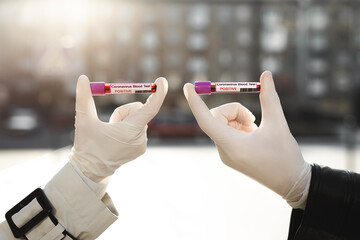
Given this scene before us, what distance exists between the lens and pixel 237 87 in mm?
1604

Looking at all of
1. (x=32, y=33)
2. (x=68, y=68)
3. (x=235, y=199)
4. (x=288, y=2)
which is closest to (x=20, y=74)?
(x=32, y=33)

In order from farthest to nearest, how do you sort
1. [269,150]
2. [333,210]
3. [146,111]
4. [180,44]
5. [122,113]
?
[180,44], [122,113], [146,111], [269,150], [333,210]

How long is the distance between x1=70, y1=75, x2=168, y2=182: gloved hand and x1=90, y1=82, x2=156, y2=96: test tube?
0.08 feet

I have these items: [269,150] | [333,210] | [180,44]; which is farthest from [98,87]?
[180,44]

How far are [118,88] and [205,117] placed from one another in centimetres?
34

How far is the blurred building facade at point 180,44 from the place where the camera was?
3503cm

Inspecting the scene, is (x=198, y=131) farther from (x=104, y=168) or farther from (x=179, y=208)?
(x=104, y=168)

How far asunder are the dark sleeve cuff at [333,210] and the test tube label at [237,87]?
0.42 meters

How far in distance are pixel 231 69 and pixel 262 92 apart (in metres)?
38.0

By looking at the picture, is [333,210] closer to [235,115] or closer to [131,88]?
[235,115]

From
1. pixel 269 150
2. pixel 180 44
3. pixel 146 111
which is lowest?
pixel 180 44

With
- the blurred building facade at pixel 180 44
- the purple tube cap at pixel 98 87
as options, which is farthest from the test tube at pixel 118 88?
the blurred building facade at pixel 180 44

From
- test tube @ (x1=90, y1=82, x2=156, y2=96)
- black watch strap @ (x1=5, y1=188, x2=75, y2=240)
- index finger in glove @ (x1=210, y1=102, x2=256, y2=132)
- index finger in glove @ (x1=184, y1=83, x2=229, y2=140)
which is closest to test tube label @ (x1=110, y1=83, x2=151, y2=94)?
test tube @ (x1=90, y1=82, x2=156, y2=96)

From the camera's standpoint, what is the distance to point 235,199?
20.7 feet
